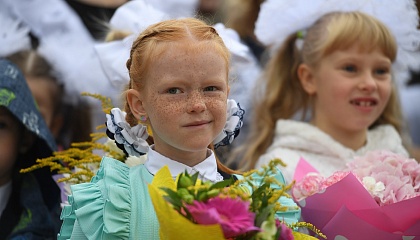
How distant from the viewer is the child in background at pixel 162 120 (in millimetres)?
2432

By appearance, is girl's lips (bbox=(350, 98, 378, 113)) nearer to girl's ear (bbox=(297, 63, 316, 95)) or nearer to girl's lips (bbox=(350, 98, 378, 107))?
girl's lips (bbox=(350, 98, 378, 107))

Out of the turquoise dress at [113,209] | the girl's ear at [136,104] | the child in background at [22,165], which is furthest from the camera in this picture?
the child in background at [22,165]

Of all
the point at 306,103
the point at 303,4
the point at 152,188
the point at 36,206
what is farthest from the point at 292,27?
the point at 152,188

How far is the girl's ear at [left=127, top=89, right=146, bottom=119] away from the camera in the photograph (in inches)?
104

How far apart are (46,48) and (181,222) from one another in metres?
2.65

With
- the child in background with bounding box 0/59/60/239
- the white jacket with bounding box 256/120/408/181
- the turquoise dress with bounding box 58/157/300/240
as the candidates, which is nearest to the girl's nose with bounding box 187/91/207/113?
the turquoise dress with bounding box 58/157/300/240

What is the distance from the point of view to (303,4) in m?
4.22

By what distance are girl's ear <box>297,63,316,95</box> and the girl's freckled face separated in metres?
1.70

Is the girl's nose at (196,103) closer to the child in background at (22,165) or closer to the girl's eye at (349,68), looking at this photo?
the child in background at (22,165)

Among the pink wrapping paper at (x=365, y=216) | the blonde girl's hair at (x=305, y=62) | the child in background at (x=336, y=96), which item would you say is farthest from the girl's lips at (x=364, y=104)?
the pink wrapping paper at (x=365, y=216)

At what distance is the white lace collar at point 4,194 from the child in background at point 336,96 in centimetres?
120

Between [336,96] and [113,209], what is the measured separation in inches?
72.8

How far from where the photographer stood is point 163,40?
2.53 meters

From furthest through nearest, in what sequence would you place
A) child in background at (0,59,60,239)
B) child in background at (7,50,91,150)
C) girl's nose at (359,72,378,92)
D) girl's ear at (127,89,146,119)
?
child in background at (7,50,91,150) → girl's nose at (359,72,378,92) → child in background at (0,59,60,239) → girl's ear at (127,89,146,119)
